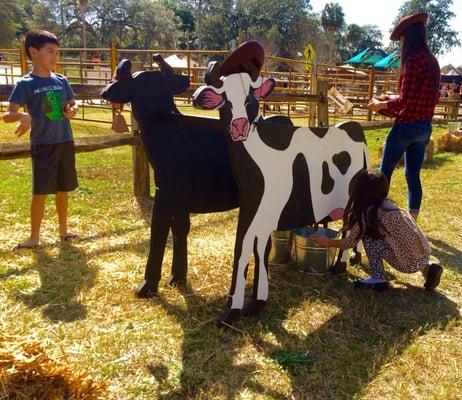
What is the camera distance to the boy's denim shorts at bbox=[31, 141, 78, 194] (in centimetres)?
397

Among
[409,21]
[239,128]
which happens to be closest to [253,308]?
[239,128]

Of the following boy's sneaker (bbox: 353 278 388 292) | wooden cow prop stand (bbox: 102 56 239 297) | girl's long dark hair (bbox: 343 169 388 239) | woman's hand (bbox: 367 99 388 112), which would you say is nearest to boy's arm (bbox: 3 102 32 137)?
wooden cow prop stand (bbox: 102 56 239 297)

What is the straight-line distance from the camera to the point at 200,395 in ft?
7.54

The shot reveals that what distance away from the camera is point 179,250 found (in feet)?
11.4

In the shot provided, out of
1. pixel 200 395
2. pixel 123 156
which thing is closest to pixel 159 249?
pixel 200 395

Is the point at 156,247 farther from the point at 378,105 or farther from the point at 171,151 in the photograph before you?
the point at 378,105

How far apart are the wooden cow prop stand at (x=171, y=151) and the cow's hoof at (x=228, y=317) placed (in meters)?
0.61

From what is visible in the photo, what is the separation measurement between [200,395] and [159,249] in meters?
1.16

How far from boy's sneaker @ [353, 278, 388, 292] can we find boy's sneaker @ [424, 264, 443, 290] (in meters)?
0.30

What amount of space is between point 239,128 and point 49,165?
204cm

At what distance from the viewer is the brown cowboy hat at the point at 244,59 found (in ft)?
8.52

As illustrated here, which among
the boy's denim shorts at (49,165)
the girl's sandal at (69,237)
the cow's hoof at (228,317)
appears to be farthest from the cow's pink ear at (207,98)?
the girl's sandal at (69,237)

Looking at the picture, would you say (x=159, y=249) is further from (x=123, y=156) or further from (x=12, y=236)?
(x=123, y=156)

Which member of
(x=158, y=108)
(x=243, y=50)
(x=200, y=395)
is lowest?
(x=200, y=395)
